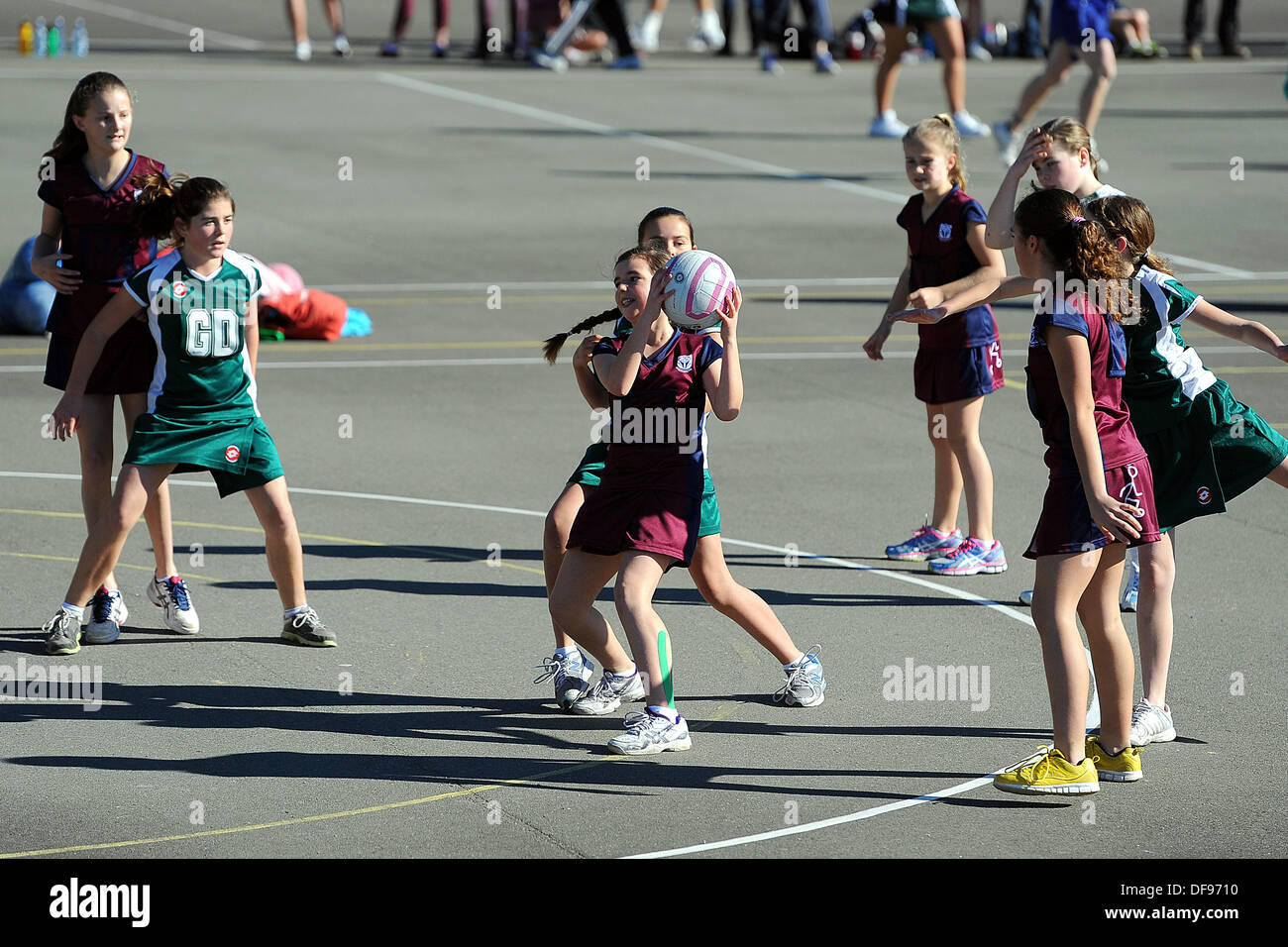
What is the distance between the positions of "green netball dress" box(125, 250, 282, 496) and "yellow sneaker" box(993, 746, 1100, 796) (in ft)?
11.4

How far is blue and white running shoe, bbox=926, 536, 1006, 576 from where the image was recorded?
9562mm

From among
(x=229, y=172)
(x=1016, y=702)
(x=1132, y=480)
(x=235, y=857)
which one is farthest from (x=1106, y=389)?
(x=229, y=172)

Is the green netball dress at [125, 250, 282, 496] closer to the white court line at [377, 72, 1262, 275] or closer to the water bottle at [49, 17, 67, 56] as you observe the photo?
the white court line at [377, 72, 1262, 275]

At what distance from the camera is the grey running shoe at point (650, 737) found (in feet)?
23.0

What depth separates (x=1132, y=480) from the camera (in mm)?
6605

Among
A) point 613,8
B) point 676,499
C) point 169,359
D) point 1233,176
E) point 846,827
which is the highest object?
point 613,8

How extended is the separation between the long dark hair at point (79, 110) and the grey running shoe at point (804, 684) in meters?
3.90

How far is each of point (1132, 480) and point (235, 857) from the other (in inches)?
129

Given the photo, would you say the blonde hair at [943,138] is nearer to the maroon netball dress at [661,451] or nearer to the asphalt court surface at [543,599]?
the asphalt court surface at [543,599]

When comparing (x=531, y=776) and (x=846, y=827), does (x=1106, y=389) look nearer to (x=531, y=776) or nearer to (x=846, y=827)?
(x=846, y=827)

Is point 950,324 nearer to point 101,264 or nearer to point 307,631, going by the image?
point 307,631

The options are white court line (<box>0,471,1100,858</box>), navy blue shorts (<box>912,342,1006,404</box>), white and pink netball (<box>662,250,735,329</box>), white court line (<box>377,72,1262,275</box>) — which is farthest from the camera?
white court line (<box>377,72,1262,275</box>)

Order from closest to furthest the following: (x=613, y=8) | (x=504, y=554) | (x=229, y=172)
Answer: (x=504, y=554), (x=229, y=172), (x=613, y=8)

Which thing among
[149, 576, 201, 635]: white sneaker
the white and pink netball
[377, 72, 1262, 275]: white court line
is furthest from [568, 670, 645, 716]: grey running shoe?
[377, 72, 1262, 275]: white court line
